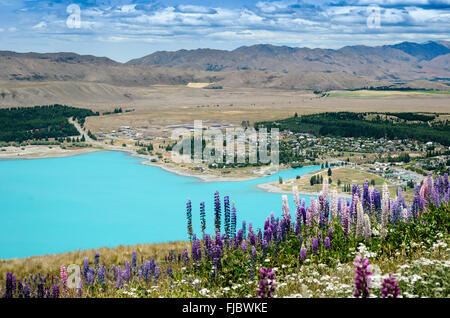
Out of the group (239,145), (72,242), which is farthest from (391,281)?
(239,145)

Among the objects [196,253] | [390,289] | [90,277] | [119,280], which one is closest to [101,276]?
[90,277]

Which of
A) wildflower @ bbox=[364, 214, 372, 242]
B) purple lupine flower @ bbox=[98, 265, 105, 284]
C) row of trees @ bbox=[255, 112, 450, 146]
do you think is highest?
wildflower @ bbox=[364, 214, 372, 242]

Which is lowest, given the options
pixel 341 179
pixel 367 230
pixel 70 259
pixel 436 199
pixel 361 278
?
pixel 341 179

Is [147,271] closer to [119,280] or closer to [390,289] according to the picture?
[119,280]

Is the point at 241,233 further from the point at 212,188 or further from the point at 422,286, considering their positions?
the point at 212,188

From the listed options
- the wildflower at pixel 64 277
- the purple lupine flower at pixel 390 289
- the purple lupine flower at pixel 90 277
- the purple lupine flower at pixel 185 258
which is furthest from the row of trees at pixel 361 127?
the purple lupine flower at pixel 390 289

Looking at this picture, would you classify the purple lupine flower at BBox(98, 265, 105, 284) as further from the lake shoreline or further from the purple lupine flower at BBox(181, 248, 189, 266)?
the lake shoreline

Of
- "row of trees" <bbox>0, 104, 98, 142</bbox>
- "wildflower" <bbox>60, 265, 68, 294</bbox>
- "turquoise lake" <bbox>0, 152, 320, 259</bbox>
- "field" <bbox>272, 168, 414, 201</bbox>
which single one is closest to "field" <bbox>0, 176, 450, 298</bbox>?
"wildflower" <bbox>60, 265, 68, 294</bbox>

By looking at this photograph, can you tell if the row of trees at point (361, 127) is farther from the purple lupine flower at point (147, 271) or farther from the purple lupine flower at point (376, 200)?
the purple lupine flower at point (147, 271)
